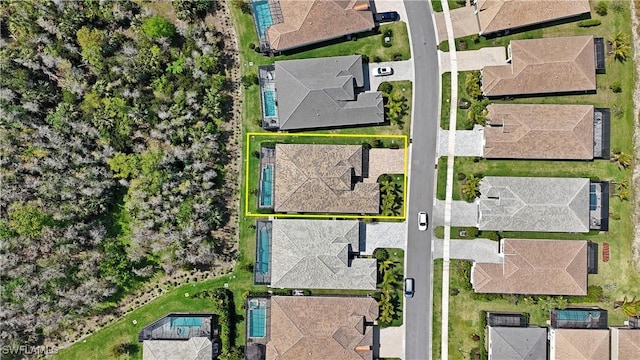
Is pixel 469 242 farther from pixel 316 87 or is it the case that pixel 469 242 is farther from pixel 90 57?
pixel 90 57

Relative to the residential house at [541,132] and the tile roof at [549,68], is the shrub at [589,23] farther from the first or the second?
the residential house at [541,132]

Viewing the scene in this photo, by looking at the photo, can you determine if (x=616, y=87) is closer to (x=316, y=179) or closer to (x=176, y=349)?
(x=316, y=179)

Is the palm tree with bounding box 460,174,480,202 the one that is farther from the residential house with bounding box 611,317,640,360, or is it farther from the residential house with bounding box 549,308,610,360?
the residential house with bounding box 611,317,640,360

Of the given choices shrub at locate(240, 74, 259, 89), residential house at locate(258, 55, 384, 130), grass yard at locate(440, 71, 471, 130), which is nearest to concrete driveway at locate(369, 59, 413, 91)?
residential house at locate(258, 55, 384, 130)

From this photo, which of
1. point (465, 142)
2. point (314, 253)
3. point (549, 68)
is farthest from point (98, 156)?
point (549, 68)

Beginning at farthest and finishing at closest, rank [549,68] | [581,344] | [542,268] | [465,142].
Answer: [465,142]
[549,68]
[581,344]
[542,268]

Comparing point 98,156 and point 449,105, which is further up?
point 449,105
